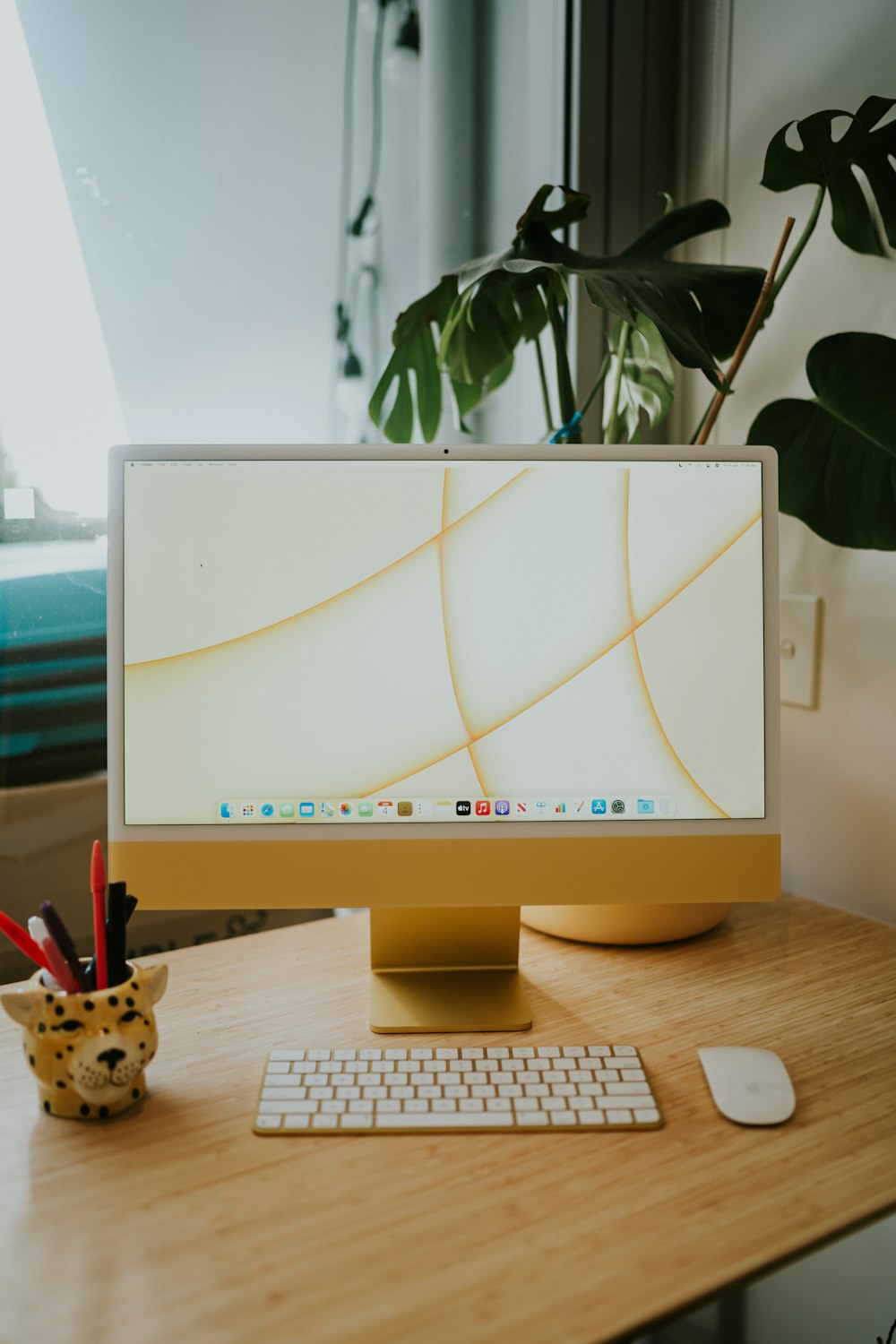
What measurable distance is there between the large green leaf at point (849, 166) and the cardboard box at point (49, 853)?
0.98m

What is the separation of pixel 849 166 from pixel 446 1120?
3.17 ft

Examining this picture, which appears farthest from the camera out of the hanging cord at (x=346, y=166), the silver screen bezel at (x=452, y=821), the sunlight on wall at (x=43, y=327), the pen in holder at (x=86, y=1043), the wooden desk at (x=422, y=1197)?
the hanging cord at (x=346, y=166)

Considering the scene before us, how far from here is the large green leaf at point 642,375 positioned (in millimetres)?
1107

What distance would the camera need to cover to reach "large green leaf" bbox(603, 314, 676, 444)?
1.11 metres

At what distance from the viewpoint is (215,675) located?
809 millimetres

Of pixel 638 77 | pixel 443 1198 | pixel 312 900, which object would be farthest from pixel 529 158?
pixel 443 1198

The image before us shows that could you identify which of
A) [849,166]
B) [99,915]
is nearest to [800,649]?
[849,166]

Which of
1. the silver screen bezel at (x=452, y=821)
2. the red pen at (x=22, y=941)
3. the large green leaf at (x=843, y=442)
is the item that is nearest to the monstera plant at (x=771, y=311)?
the large green leaf at (x=843, y=442)

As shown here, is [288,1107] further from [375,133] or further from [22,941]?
[375,133]

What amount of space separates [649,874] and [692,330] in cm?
51

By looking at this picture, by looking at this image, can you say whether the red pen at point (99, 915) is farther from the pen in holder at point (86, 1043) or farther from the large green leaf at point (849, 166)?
the large green leaf at point (849, 166)

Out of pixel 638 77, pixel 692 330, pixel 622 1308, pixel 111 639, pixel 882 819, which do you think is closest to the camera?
pixel 622 1308

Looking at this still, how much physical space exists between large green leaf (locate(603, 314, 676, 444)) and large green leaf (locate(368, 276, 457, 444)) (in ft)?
0.68

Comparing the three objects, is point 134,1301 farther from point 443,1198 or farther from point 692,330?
point 692,330
